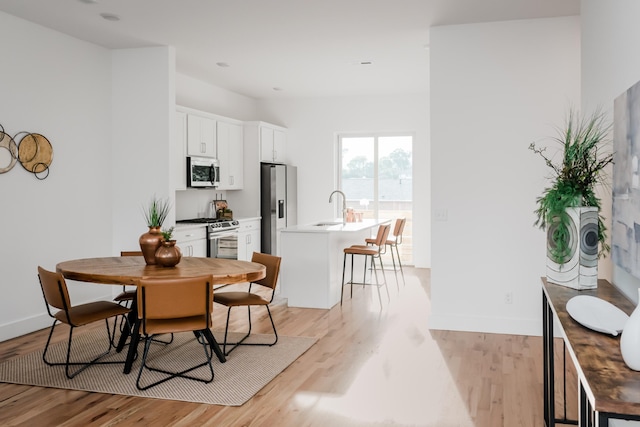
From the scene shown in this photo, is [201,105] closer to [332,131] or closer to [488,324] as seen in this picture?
[332,131]

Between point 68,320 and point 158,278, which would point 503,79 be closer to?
point 158,278

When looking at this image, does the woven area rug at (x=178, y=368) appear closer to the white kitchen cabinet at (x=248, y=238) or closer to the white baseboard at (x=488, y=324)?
the white baseboard at (x=488, y=324)

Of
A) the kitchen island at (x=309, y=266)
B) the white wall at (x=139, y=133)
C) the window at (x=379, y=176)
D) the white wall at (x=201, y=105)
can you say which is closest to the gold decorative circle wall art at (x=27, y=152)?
the white wall at (x=139, y=133)

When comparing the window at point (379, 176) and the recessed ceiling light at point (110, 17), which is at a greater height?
the recessed ceiling light at point (110, 17)

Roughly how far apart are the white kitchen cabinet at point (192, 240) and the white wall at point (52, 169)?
2.54ft

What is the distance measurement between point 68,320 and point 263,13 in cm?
295

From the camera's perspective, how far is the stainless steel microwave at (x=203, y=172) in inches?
274

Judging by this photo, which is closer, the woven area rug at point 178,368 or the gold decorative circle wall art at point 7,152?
the woven area rug at point 178,368

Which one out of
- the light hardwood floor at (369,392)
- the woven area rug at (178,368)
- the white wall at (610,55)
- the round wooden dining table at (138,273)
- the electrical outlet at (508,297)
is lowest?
the light hardwood floor at (369,392)

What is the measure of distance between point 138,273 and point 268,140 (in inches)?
207

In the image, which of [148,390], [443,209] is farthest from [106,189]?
[443,209]

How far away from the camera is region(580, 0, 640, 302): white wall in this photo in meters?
2.46

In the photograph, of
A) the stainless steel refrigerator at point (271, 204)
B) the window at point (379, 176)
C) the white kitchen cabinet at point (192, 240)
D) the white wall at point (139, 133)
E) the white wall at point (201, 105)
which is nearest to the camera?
the white wall at point (139, 133)

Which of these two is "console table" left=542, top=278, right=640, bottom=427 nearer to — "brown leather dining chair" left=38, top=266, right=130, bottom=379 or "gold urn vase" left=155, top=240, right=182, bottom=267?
"gold urn vase" left=155, top=240, right=182, bottom=267
